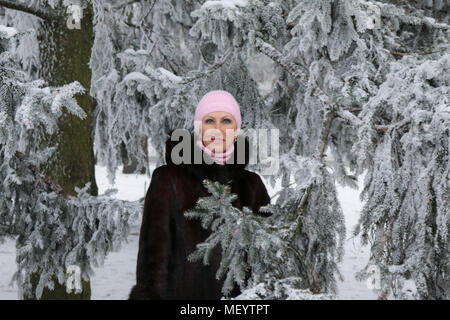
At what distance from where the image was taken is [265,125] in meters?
4.35

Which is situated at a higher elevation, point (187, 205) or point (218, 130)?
point (218, 130)

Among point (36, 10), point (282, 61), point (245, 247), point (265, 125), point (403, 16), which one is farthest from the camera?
point (403, 16)

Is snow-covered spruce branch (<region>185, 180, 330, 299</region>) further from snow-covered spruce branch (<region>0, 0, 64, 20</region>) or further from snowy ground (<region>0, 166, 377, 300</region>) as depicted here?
snowy ground (<region>0, 166, 377, 300</region>)

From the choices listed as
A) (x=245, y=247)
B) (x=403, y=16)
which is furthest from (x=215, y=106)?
(x=403, y=16)

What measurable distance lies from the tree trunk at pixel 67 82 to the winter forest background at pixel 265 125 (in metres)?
0.01

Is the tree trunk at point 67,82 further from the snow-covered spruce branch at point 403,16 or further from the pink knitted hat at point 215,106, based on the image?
the snow-covered spruce branch at point 403,16

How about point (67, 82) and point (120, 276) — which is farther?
point (120, 276)

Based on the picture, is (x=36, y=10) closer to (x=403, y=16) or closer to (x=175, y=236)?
(x=175, y=236)

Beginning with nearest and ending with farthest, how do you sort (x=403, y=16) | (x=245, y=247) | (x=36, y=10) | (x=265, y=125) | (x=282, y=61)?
(x=245, y=247) < (x=282, y=61) < (x=265, y=125) < (x=36, y=10) < (x=403, y=16)

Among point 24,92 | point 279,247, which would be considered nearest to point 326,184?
point 279,247

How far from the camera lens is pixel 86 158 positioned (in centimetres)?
505

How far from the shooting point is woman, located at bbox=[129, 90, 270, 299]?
279 centimetres

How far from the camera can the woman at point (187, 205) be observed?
2.79m

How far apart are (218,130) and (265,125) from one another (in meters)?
1.51
